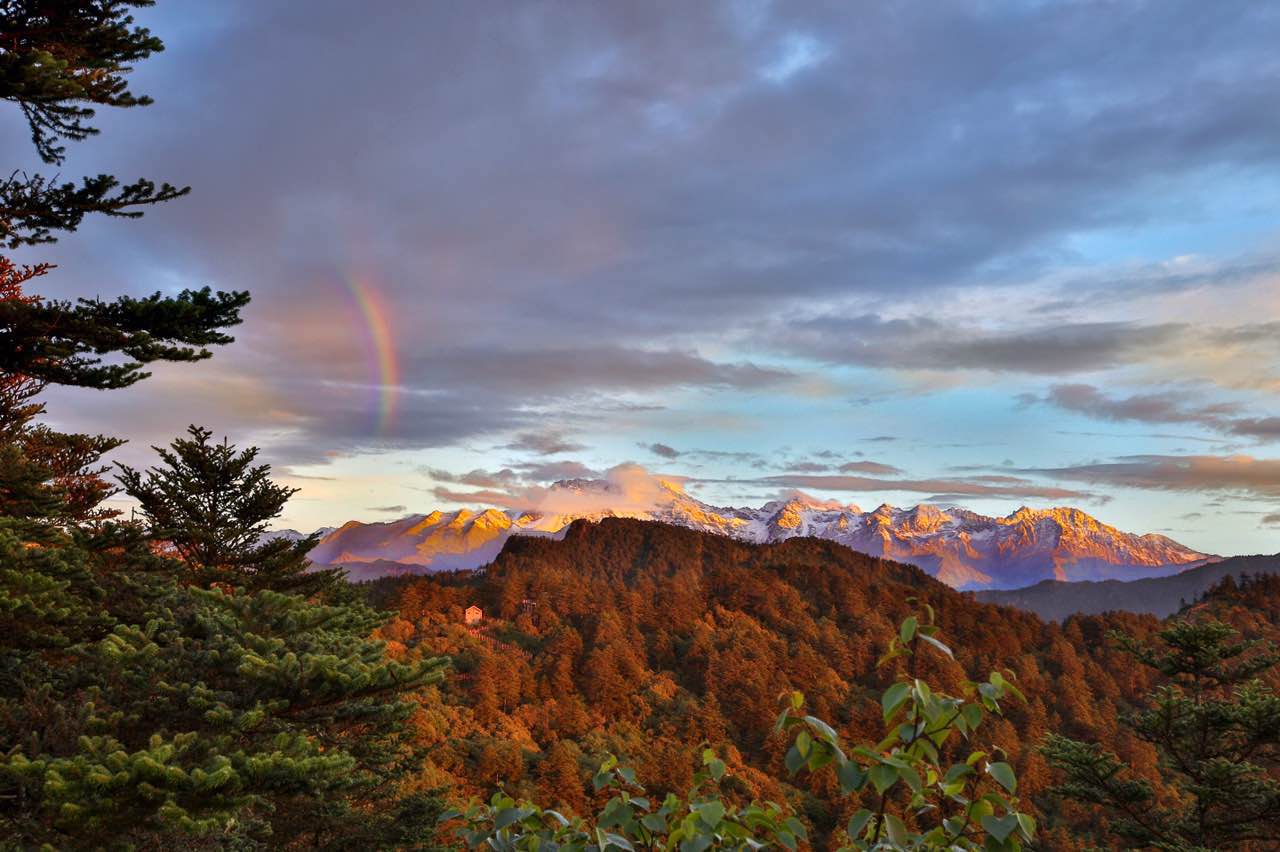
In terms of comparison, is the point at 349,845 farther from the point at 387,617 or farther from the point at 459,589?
the point at 459,589

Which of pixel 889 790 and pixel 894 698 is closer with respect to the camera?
pixel 894 698

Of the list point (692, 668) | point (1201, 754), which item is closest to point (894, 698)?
point (1201, 754)

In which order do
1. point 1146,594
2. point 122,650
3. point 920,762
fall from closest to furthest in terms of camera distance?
point 920,762, point 122,650, point 1146,594

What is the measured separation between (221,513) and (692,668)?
187 feet

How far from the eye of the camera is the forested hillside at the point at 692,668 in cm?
4344

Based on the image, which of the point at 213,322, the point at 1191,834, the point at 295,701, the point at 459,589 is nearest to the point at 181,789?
the point at 295,701

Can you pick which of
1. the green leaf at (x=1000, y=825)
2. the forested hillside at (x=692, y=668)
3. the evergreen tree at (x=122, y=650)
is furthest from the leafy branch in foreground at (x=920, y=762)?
the forested hillside at (x=692, y=668)

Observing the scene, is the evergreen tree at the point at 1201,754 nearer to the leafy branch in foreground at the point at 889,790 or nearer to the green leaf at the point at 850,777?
the leafy branch in foreground at the point at 889,790

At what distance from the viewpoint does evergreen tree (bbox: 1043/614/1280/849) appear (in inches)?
530

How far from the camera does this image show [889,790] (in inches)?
81.7

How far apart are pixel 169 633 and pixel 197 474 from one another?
14.0 m

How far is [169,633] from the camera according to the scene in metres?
5.88

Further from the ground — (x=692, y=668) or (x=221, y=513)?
(x=221, y=513)

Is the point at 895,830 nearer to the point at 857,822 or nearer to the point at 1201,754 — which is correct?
the point at 857,822
